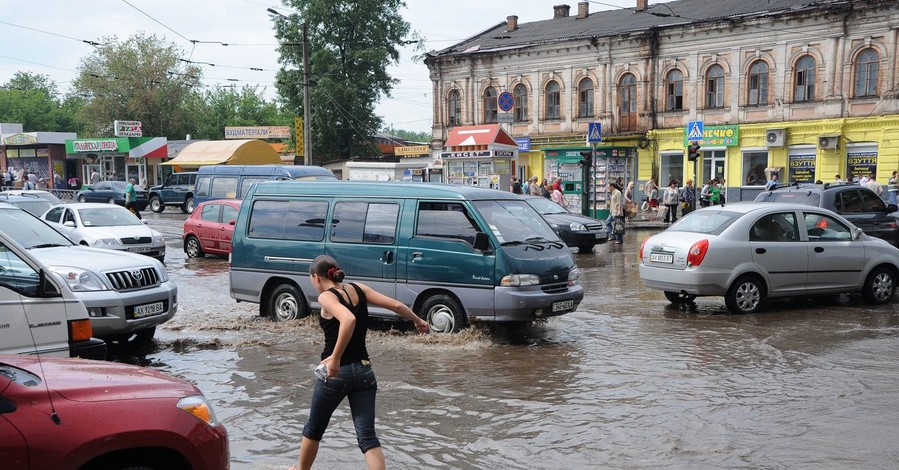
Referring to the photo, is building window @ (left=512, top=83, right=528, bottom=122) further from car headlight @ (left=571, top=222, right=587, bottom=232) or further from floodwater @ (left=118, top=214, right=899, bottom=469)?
floodwater @ (left=118, top=214, right=899, bottom=469)

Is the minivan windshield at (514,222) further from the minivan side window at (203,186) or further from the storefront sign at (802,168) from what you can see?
the storefront sign at (802,168)

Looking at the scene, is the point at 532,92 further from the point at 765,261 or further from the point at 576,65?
the point at 765,261

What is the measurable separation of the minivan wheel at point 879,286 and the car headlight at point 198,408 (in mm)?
11158

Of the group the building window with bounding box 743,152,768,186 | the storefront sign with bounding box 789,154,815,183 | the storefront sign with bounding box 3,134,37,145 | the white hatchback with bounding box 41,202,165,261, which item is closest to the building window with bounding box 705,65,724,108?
the building window with bounding box 743,152,768,186

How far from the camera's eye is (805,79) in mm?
33938

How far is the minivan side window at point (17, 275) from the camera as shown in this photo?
21.1 ft

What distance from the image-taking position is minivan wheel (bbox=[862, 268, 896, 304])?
1230cm

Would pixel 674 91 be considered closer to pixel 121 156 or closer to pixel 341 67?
pixel 341 67

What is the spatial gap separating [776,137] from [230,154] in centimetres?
2789

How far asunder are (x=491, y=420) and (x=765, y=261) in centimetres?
639

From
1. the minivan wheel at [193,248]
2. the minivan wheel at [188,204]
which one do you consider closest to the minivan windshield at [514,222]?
the minivan wheel at [193,248]

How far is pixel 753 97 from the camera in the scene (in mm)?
35562

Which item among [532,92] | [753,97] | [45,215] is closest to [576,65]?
[532,92]

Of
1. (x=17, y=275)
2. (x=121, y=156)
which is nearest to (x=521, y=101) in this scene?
(x=121, y=156)
